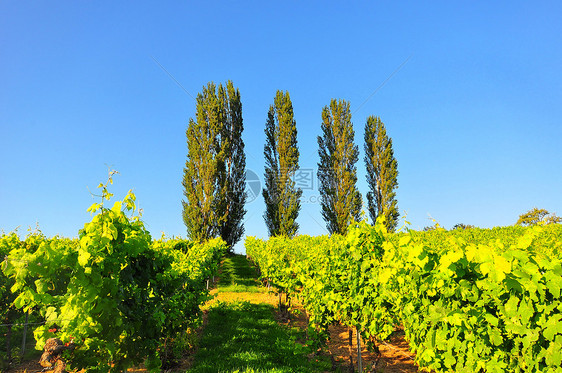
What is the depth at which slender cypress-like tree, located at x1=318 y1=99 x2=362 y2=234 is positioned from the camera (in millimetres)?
27688

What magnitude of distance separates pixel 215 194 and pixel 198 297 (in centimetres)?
1998

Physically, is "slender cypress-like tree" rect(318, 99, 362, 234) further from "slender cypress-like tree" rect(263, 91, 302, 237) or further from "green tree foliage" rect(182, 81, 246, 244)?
"green tree foliage" rect(182, 81, 246, 244)

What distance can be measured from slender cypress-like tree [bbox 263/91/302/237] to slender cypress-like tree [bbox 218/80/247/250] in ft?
7.48

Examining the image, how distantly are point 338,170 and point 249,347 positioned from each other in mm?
23575

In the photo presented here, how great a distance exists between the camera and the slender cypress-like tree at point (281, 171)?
27.5 meters

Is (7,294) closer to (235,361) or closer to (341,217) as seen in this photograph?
(235,361)

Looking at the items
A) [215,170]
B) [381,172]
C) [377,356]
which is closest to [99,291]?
[377,356]

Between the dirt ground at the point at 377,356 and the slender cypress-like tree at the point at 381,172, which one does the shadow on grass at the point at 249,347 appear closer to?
the dirt ground at the point at 377,356

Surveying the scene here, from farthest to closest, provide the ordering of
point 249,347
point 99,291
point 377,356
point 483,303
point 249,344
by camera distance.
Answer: point 249,344 → point 249,347 → point 377,356 → point 99,291 → point 483,303

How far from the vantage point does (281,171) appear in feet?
94.0

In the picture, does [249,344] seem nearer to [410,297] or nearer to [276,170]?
[410,297]

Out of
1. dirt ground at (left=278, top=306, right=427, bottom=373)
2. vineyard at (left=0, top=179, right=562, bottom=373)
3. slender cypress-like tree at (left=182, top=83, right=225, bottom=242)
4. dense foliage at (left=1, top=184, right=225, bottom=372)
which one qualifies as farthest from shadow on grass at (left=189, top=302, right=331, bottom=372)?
slender cypress-like tree at (left=182, top=83, right=225, bottom=242)

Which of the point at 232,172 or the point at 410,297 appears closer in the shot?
the point at 410,297

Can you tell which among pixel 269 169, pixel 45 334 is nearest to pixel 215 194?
pixel 269 169
